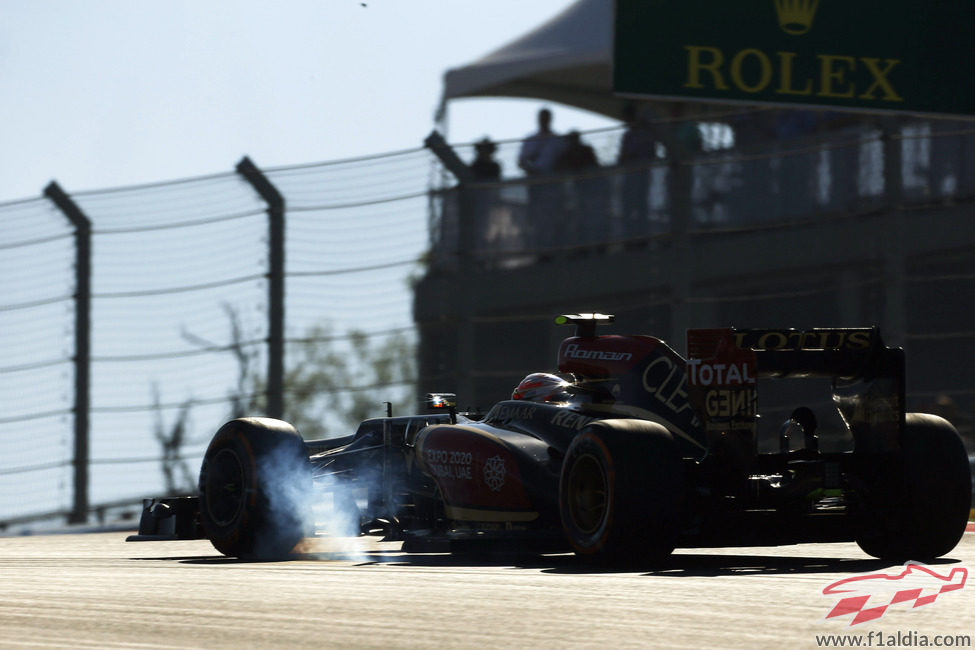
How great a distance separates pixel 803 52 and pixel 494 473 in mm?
7382

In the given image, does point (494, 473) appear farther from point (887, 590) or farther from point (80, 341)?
point (80, 341)

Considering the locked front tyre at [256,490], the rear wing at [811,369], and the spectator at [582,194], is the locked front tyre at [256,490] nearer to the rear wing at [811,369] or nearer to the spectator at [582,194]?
the rear wing at [811,369]

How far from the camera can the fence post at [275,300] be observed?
46.9 feet

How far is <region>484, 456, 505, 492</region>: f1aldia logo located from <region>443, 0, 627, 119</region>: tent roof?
64.3 feet

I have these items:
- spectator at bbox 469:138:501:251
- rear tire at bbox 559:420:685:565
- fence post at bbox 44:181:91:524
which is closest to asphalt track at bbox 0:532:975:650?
rear tire at bbox 559:420:685:565

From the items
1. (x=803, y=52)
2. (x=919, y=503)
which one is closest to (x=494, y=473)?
(x=919, y=503)

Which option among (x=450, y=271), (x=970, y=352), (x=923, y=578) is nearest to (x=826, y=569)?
(x=923, y=578)

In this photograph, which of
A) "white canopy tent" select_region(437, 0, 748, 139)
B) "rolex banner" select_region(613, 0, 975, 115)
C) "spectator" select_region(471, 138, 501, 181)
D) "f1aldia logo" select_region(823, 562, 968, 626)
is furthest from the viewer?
"white canopy tent" select_region(437, 0, 748, 139)

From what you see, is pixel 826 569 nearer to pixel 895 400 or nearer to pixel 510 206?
pixel 895 400

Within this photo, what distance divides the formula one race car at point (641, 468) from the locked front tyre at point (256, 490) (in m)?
0.01

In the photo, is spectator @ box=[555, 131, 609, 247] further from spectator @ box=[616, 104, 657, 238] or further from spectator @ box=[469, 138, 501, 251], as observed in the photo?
spectator @ box=[469, 138, 501, 251]

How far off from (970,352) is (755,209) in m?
2.54

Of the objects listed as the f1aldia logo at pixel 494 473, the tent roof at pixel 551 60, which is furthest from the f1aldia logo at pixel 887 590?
the tent roof at pixel 551 60

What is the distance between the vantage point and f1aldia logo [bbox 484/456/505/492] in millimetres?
8328
